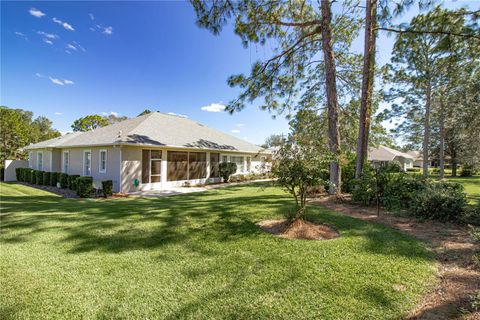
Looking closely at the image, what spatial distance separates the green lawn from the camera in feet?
8.37

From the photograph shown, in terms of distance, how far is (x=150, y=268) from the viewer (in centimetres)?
350

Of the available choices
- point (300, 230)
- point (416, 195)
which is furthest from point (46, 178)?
point (416, 195)

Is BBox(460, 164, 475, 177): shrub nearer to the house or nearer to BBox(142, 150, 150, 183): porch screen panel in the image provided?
the house

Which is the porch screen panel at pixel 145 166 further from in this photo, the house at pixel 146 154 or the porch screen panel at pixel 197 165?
the porch screen panel at pixel 197 165

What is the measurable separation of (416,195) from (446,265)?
3380 mm

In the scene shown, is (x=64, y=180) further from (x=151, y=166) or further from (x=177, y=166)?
(x=177, y=166)

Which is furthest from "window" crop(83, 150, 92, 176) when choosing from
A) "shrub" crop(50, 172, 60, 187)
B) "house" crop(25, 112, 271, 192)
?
"shrub" crop(50, 172, 60, 187)

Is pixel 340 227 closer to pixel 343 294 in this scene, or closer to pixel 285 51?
pixel 343 294

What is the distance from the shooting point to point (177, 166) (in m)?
15.1

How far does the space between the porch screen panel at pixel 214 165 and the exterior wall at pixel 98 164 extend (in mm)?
6849

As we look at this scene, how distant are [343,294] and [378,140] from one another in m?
18.1

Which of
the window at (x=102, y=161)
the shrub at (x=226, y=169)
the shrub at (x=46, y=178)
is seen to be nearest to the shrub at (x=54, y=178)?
the shrub at (x=46, y=178)

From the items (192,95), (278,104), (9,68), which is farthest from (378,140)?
(9,68)

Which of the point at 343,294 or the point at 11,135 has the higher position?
the point at 11,135
